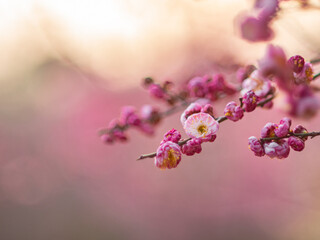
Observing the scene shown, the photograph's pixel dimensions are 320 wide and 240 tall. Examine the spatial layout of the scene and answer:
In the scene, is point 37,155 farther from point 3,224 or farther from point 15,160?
point 3,224

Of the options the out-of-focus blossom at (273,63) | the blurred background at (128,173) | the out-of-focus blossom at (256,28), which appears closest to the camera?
the out-of-focus blossom at (273,63)

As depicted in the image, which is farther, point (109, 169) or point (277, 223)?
point (109, 169)

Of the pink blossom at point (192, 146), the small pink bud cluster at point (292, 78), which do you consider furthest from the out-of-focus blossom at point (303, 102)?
the pink blossom at point (192, 146)

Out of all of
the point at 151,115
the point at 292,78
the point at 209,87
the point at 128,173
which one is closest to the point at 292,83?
the point at 292,78

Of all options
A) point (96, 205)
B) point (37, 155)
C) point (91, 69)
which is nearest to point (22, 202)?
point (37, 155)

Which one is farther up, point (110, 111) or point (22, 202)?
point (110, 111)

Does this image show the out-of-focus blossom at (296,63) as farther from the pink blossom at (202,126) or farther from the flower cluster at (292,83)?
the pink blossom at (202,126)

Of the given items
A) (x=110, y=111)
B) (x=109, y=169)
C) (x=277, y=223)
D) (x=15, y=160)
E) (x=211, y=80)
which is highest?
(x=110, y=111)
